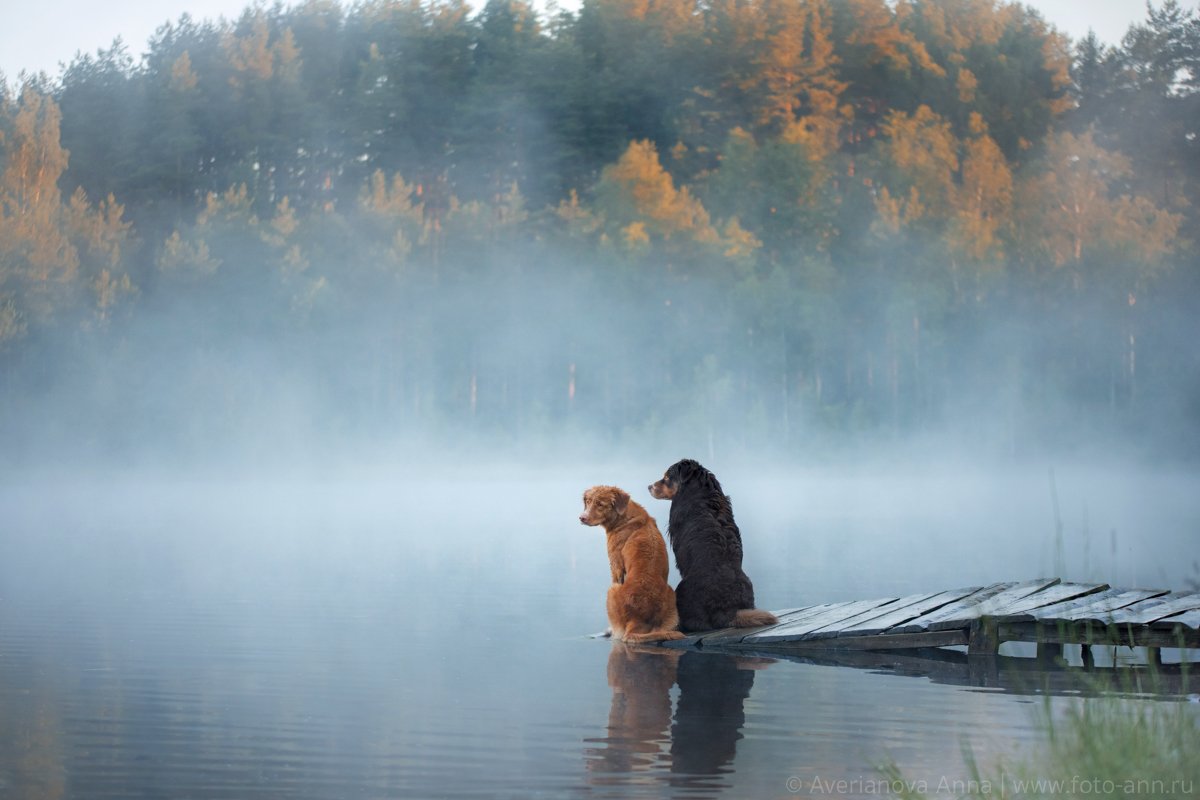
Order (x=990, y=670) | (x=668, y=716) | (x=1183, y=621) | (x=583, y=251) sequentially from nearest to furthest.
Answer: (x=668, y=716) < (x=1183, y=621) < (x=990, y=670) < (x=583, y=251)

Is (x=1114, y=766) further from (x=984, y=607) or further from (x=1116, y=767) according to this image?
(x=984, y=607)

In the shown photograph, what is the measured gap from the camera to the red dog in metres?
9.98

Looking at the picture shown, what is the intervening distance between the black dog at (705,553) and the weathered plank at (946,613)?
102 centimetres

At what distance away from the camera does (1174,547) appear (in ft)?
66.0

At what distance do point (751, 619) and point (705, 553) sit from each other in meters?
0.69

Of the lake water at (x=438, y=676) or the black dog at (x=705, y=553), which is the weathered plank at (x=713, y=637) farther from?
the lake water at (x=438, y=676)

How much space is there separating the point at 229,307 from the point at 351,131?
1672 centimetres

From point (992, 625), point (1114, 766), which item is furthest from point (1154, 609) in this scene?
point (1114, 766)

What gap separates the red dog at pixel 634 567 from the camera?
32.8 feet

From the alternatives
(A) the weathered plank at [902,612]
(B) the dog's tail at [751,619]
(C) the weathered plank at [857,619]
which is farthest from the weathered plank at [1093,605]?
(B) the dog's tail at [751,619]

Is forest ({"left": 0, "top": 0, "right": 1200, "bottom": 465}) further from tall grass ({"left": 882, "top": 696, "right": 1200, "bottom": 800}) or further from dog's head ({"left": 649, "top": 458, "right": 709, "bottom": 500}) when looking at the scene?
tall grass ({"left": 882, "top": 696, "right": 1200, "bottom": 800})

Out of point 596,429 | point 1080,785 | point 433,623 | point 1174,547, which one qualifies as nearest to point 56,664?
point 433,623

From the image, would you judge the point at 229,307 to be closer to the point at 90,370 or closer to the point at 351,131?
the point at 90,370

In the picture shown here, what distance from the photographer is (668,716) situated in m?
7.94
